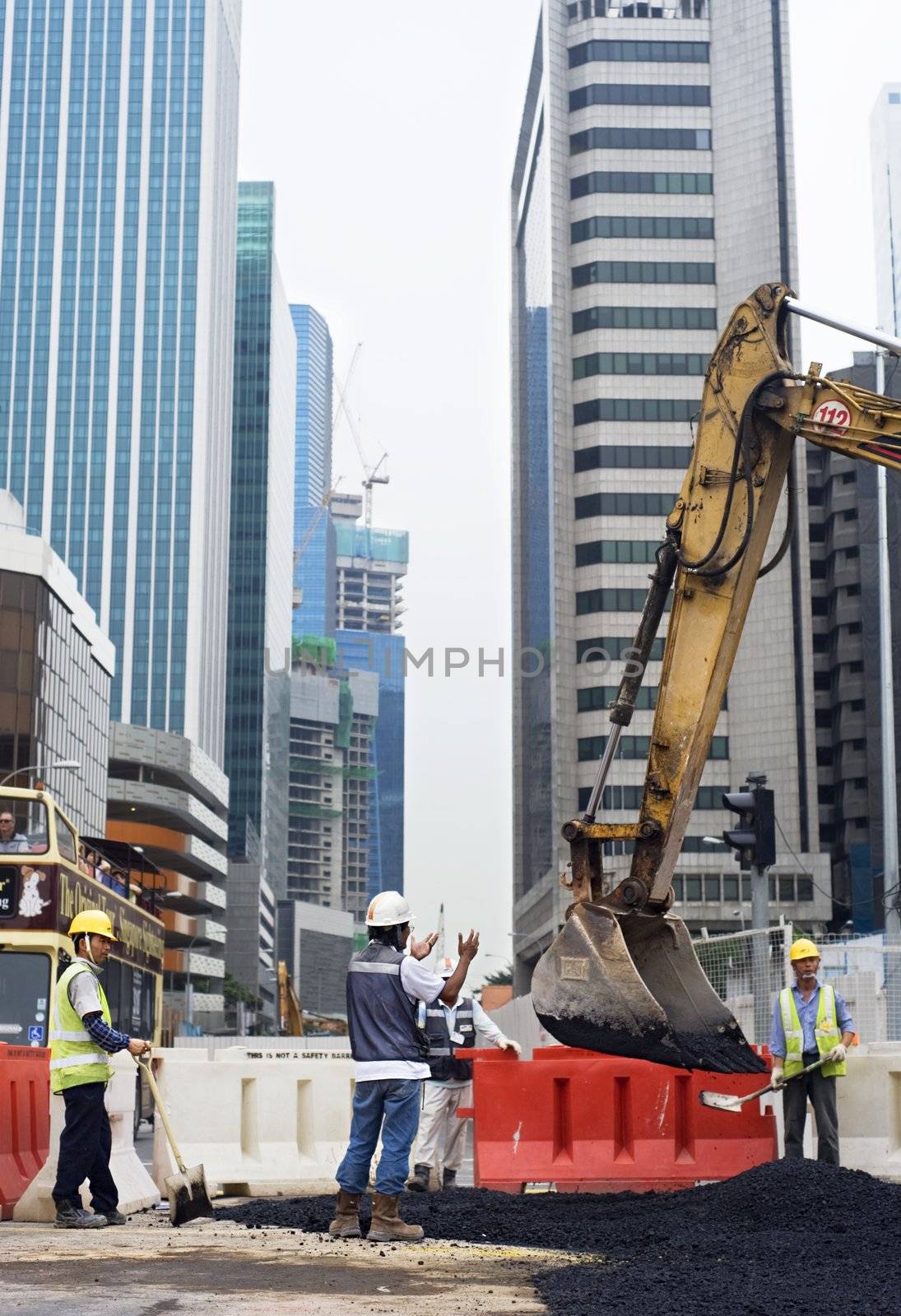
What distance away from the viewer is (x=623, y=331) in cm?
9688

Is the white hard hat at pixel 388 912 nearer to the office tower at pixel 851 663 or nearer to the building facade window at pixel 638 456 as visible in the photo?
the office tower at pixel 851 663

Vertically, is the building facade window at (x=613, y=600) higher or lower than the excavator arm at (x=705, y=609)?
higher

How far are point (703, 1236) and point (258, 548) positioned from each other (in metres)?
152

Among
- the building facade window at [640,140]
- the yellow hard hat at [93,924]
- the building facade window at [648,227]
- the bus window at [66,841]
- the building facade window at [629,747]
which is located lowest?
the yellow hard hat at [93,924]

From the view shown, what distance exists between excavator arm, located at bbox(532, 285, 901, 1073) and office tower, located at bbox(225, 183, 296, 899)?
131m

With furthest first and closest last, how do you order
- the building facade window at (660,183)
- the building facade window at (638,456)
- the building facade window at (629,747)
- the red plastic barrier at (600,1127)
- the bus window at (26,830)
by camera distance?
the building facade window at (660,183), the building facade window at (638,456), the building facade window at (629,747), the bus window at (26,830), the red plastic barrier at (600,1127)

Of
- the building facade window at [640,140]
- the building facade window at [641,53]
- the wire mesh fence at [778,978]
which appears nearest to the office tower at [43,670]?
the wire mesh fence at [778,978]

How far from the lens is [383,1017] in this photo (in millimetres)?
8516

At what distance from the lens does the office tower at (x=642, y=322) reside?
9231 centimetres

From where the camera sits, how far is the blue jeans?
333 inches

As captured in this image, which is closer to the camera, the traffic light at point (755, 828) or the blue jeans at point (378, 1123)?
the blue jeans at point (378, 1123)

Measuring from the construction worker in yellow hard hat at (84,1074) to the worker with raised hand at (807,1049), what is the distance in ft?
13.9

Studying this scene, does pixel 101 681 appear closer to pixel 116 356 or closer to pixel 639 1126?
pixel 116 356

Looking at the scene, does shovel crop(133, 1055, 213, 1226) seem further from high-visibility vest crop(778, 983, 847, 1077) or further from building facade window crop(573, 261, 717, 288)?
building facade window crop(573, 261, 717, 288)
